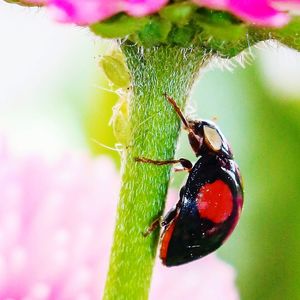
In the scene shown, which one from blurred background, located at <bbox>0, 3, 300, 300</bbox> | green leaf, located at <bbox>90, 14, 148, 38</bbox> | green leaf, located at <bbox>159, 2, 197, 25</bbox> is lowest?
green leaf, located at <bbox>90, 14, 148, 38</bbox>

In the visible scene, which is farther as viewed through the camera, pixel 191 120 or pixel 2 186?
pixel 2 186

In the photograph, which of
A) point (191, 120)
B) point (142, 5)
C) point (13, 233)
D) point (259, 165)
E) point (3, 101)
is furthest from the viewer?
point (3, 101)

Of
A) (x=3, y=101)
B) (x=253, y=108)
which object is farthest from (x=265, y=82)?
(x=3, y=101)

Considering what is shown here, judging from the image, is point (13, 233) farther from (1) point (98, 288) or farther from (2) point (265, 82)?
(2) point (265, 82)

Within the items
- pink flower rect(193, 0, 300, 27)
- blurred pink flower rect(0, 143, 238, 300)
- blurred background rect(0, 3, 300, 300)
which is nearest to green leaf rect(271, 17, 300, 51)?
pink flower rect(193, 0, 300, 27)

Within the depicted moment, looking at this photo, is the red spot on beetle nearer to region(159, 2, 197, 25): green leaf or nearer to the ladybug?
the ladybug

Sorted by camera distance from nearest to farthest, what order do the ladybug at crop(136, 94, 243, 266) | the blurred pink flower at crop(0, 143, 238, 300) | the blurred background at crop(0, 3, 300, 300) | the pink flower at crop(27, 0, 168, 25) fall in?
the pink flower at crop(27, 0, 168, 25)
the ladybug at crop(136, 94, 243, 266)
the blurred pink flower at crop(0, 143, 238, 300)
the blurred background at crop(0, 3, 300, 300)
